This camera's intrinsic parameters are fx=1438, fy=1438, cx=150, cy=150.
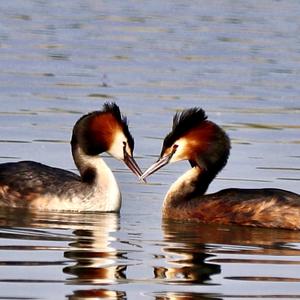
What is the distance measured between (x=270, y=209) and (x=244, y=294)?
3264mm

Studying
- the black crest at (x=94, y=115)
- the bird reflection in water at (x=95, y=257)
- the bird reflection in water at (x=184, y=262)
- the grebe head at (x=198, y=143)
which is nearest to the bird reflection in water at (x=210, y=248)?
the bird reflection in water at (x=184, y=262)

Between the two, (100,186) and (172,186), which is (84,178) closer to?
(100,186)

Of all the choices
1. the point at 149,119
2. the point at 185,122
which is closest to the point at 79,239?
the point at 185,122

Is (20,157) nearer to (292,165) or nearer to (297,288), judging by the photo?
(292,165)

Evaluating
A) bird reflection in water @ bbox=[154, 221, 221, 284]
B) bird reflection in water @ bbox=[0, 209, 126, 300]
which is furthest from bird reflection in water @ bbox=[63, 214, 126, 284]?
bird reflection in water @ bbox=[154, 221, 221, 284]

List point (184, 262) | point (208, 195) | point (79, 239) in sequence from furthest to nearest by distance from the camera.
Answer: point (208, 195), point (79, 239), point (184, 262)

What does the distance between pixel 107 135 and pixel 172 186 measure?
3.21 feet

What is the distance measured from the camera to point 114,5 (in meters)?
34.2

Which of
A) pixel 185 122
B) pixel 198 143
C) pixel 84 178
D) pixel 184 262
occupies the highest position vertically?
pixel 185 122

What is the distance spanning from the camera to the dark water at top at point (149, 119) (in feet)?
36.3

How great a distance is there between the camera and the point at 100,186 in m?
14.9

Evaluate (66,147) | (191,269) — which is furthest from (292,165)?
(191,269)

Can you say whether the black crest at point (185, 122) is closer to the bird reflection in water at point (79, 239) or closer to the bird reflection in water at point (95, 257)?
the bird reflection in water at point (79, 239)

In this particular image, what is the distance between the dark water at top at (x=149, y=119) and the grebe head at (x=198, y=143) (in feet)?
2.47
